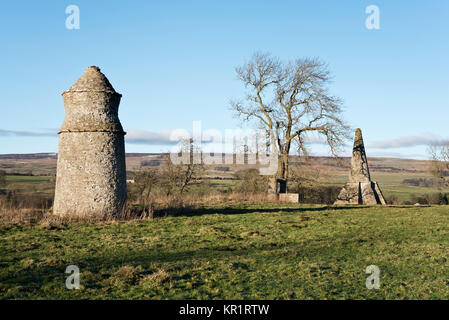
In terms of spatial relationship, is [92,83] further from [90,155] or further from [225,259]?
[225,259]

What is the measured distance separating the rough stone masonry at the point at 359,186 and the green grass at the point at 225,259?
10902 mm

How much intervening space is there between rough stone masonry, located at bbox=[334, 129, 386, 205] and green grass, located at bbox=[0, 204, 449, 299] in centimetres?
1090

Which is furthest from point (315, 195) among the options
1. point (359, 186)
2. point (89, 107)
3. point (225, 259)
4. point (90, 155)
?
point (225, 259)

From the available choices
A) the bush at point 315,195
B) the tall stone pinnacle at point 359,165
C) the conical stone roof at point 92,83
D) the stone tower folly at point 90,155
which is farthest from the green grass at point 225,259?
the bush at point 315,195

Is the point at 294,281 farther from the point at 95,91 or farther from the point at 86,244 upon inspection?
the point at 95,91

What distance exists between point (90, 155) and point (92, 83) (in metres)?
2.68

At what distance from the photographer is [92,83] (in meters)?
14.0

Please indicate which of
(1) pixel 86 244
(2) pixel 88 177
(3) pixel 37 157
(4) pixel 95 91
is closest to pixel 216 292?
(1) pixel 86 244

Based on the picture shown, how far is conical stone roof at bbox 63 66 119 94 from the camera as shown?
45.6 feet

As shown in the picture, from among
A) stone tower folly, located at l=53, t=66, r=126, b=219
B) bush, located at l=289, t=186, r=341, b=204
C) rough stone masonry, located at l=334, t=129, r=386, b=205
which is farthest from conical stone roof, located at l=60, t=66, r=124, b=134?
bush, located at l=289, t=186, r=341, b=204

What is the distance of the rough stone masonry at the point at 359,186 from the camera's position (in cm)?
2522

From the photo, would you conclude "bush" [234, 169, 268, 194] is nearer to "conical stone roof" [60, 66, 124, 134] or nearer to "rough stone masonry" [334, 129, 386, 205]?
"rough stone masonry" [334, 129, 386, 205]

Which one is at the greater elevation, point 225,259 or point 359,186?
point 359,186

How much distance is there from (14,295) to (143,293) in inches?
72.6
